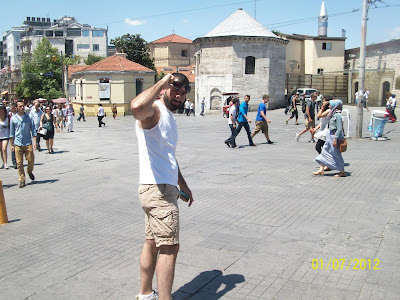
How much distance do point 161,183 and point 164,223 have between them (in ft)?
1.09

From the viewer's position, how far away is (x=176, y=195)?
349 cm

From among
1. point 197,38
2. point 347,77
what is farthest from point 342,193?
point 347,77

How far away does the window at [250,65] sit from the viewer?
41.6 metres

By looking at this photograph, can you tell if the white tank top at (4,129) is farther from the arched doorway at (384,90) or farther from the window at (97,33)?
the window at (97,33)

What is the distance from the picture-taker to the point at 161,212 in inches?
130

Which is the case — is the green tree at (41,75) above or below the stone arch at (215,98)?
above

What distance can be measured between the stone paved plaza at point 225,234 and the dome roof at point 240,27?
33252 millimetres

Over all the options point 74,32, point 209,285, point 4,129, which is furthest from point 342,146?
point 74,32

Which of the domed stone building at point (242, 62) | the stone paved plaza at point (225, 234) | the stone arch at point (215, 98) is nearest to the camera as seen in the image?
the stone paved plaza at point (225, 234)

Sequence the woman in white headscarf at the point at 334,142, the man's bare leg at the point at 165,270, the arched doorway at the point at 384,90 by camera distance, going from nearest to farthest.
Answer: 1. the man's bare leg at the point at 165,270
2. the woman in white headscarf at the point at 334,142
3. the arched doorway at the point at 384,90

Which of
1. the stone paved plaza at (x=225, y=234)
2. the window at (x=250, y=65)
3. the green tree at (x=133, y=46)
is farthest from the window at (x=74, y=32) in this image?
the stone paved plaza at (x=225, y=234)

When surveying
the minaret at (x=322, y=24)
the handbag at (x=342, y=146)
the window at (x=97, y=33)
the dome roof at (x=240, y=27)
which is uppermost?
the window at (x=97, y=33)

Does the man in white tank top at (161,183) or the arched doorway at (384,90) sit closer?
the man in white tank top at (161,183)

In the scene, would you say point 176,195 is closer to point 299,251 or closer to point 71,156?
point 299,251
